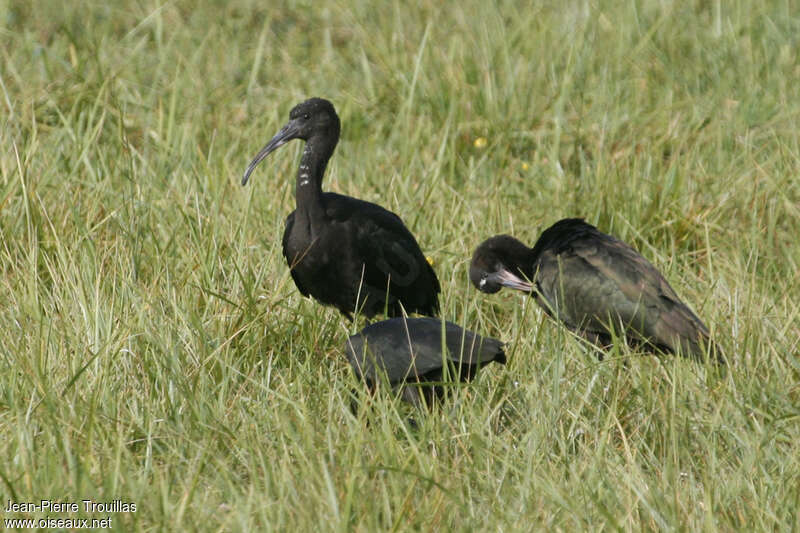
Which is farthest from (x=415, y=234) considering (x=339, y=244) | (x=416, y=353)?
(x=416, y=353)

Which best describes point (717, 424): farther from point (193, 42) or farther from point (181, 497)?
point (193, 42)

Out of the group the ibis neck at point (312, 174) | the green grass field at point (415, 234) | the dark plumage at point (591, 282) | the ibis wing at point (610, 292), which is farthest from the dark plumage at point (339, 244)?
the ibis wing at point (610, 292)

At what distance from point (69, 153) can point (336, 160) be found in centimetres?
139

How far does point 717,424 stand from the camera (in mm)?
3385

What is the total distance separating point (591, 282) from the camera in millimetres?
4734

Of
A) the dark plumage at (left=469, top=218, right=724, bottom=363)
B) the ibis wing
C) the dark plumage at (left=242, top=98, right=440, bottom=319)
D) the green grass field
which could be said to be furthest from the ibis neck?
the ibis wing

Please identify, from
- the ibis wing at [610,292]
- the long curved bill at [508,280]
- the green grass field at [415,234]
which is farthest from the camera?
the long curved bill at [508,280]

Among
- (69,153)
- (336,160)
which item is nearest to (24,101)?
(69,153)

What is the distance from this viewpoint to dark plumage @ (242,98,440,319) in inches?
188

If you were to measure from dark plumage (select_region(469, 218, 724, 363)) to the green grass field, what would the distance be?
0.18 m

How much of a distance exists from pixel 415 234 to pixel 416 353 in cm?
175

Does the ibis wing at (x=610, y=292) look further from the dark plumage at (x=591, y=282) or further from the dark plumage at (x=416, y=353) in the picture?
the dark plumage at (x=416, y=353)

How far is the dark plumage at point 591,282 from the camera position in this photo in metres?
4.52

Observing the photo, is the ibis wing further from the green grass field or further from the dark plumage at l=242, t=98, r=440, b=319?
the dark plumage at l=242, t=98, r=440, b=319
